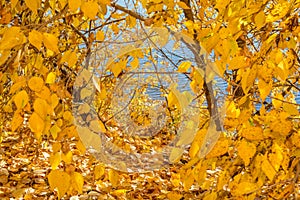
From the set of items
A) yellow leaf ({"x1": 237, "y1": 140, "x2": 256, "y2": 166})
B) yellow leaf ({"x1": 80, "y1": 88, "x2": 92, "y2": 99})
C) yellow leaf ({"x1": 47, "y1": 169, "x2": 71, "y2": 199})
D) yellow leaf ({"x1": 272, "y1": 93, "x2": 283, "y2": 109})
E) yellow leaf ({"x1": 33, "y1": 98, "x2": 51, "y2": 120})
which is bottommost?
yellow leaf ({"x1": 47, "y1": 169, "x2": 71, "y2": 199})

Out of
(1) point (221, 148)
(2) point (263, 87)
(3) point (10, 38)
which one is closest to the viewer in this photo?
(3) point (10, 38)

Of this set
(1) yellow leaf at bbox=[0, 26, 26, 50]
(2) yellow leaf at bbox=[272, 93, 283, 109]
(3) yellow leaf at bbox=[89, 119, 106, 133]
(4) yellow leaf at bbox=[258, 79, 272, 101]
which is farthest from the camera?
(3) yellow leaf at bbox=[89, 119, 106, 133]

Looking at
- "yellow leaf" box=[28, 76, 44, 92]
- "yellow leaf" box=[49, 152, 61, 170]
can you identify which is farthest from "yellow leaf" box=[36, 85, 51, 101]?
"yellow leaf" box=[49, 152, 61, 170]

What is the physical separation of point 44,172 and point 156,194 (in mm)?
674

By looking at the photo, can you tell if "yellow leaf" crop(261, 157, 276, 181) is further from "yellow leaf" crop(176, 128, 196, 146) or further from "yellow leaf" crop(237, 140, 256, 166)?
"yellow leaf" crop(176, 128, 196, 146)

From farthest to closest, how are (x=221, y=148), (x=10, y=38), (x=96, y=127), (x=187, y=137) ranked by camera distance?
(x=96, y=127) < (x=187, y=137) < (x=221, y=148) < (x=10, y=38)

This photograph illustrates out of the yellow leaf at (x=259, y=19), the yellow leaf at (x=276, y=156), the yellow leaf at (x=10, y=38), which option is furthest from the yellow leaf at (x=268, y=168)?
the yellow leaf at (x=10, y=38)

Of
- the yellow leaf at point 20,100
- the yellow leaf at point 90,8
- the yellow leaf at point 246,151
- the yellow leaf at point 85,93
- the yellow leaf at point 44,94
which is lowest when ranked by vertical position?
the yellow leaf at point 246,151

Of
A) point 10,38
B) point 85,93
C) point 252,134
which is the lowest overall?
point 252,134

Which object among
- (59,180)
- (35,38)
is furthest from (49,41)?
(59,180)

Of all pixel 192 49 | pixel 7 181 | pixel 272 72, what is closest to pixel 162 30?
pixel 192 49

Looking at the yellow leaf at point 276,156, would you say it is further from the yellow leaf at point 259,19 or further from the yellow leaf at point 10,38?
the yellow leaf at point 10,38

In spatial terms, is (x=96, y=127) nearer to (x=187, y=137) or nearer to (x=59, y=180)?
(x=187, y=137)

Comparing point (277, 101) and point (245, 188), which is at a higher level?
point (277, 101)
